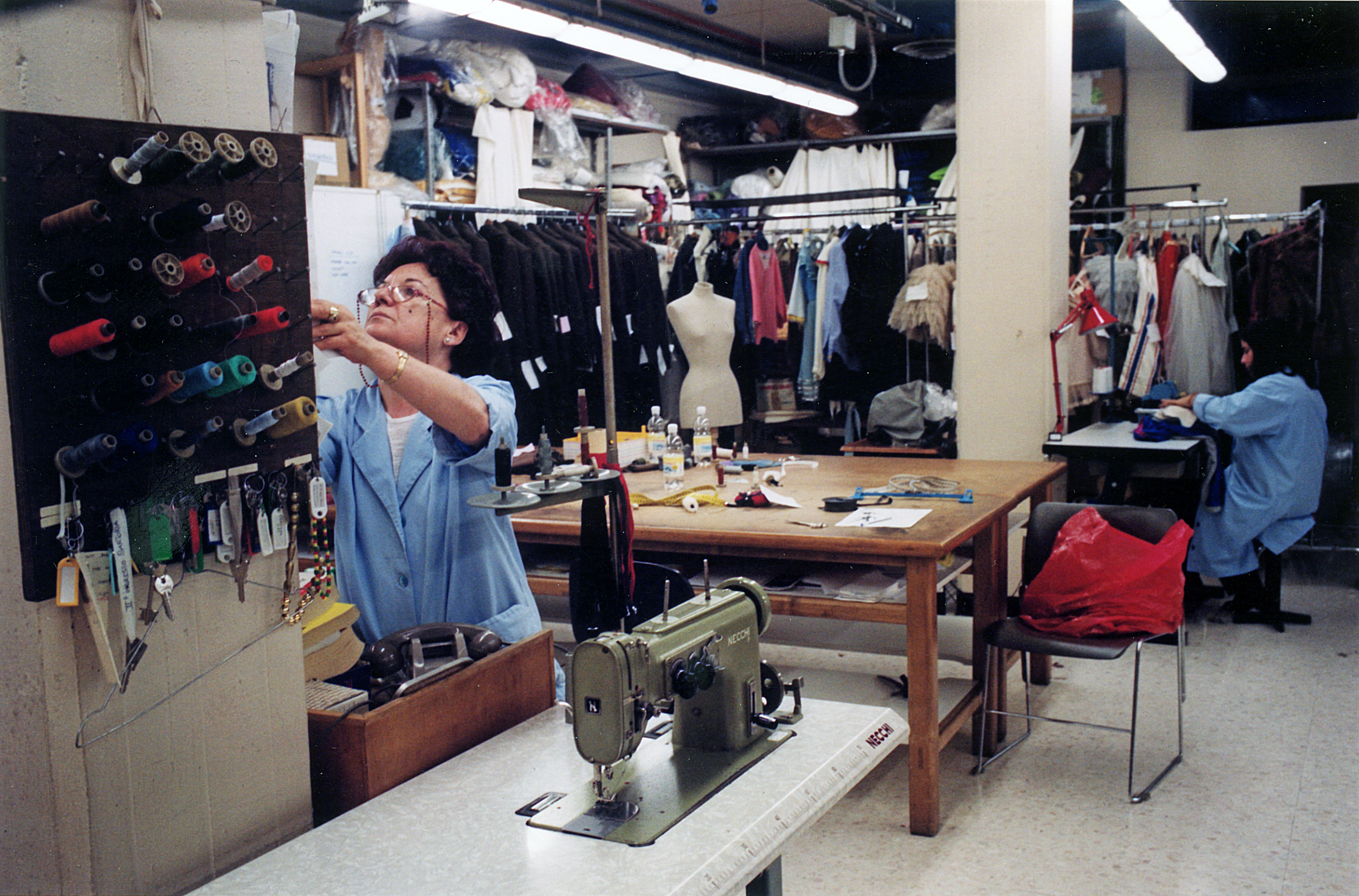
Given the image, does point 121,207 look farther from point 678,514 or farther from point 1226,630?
point 1226,630

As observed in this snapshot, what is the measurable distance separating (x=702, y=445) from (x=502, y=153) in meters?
2.38

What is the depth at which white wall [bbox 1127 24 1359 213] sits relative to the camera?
7258 millimetres

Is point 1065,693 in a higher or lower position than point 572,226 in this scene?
lower

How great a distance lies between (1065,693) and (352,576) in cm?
300

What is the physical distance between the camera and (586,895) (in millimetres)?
1307

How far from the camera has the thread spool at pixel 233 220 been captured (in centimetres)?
134

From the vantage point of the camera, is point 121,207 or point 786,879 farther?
point 786,879

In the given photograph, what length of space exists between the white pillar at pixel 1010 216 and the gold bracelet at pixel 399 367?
3.75 meters

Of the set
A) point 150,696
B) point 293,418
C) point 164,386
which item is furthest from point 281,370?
point 150,696

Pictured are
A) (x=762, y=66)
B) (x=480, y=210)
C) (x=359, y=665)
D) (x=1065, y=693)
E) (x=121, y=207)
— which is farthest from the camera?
(x=762, y=66)

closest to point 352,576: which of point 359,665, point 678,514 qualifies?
point 359,665

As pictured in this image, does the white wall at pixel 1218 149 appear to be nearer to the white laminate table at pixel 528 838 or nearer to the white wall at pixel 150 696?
the white laminate table at pixel 528 838

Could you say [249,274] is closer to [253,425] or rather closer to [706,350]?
[253,425]

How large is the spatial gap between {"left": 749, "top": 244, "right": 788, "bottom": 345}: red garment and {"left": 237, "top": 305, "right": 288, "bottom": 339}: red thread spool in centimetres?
552
